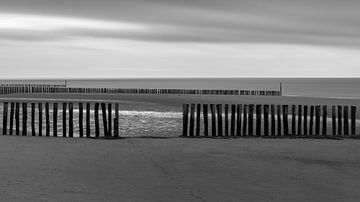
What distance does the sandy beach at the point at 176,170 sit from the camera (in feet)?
25.8

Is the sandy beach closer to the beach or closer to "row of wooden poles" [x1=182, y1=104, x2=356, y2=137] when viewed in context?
the beach

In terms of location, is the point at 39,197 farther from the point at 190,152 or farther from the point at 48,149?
the point at 190,152

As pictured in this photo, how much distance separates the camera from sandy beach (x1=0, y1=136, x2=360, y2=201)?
310 inches

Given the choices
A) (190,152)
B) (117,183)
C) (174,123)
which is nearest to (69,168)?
(117,183)

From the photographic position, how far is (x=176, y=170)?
9.88m

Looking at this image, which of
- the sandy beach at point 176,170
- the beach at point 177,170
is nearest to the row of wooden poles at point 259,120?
the beach at point 177,170

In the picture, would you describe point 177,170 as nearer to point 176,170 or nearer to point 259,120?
point 176,170

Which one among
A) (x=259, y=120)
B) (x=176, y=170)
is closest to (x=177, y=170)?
(x=176, y=170)

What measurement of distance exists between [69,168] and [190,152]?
3.59m

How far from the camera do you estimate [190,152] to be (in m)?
12.3

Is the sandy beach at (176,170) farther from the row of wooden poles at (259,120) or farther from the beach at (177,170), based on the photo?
the row of wooden poles at (259,120)

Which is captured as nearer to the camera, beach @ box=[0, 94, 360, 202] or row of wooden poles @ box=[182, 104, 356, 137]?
beach @ box=[0, 94, 360, 202]

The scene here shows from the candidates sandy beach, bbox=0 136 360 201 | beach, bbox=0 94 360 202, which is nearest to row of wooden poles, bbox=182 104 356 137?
beach, bbox=0 94 360 202

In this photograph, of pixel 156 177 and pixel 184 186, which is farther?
pixel 156 177
